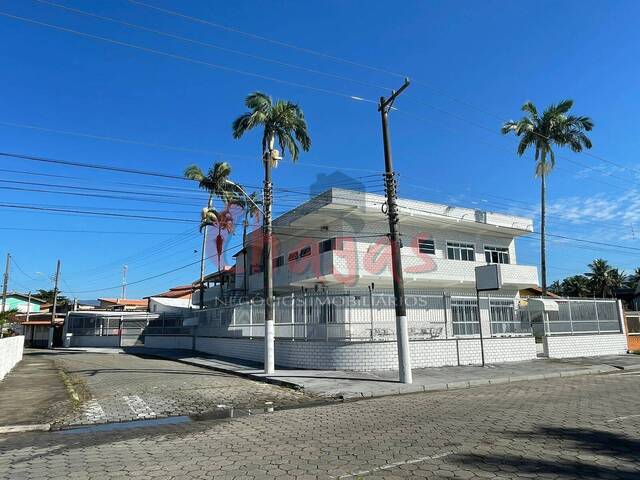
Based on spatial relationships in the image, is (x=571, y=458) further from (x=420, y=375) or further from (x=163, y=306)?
(x=163, y=306)

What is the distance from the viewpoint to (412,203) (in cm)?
2655

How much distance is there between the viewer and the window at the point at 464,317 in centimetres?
1788

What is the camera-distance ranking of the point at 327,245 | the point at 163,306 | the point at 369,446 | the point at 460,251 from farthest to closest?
1. the point at 163,306
2. the point at 460,251
3. the point at 327,245
4. the point at 369,446

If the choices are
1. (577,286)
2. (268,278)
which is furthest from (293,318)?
(577,286)

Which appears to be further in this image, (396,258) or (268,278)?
(268,278)

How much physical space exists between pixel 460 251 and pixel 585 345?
9.34 metres

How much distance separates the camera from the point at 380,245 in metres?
25.8

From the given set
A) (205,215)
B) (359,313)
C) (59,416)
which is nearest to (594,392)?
(359,313)

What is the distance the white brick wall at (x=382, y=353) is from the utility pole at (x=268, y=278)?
Answer: 1482mm

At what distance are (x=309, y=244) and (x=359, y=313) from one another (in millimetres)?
12268

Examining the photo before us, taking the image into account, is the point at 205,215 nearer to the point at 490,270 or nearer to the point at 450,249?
the point at 450,249

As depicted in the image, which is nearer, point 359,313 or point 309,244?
point 359,313

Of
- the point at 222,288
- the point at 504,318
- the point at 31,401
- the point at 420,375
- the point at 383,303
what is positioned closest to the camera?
the point at 31,401

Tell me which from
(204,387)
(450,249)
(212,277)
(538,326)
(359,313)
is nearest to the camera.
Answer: (204,387)
